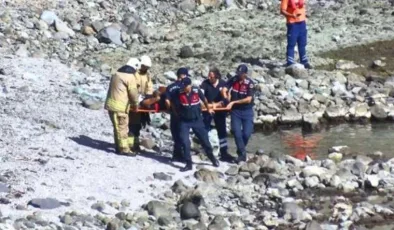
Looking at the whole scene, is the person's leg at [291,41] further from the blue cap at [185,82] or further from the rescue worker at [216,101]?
the blue cap at [185,82]

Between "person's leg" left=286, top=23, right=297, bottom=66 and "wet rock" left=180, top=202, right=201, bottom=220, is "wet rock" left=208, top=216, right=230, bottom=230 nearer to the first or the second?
"wet rock" left=180, top=202, right=201, bottom=220

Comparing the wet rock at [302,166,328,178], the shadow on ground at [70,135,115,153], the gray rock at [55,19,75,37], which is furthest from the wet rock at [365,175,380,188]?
the gray rock at [55,19,75,37]

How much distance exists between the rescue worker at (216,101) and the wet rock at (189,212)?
2603 mm

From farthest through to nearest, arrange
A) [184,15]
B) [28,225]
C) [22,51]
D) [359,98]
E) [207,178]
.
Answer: [184,15] → [22,51] → [359,98] → [207,178] → [28,225]

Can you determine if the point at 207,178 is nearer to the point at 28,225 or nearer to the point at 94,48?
the point at 28,225

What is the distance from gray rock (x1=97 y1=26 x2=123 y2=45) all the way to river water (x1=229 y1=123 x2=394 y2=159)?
619 cm

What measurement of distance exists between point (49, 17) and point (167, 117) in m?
6.82

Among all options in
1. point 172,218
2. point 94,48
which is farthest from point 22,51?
point 172,218

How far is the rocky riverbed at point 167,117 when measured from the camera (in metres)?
15.3

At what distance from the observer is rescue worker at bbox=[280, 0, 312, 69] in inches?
892

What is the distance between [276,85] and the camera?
21859mm

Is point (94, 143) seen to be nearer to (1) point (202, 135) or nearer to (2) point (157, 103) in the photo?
(2) point (157, 103)

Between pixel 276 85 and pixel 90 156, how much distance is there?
220 inches

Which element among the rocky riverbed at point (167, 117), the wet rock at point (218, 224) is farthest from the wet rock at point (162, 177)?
the wet rock at point (218, 224)
